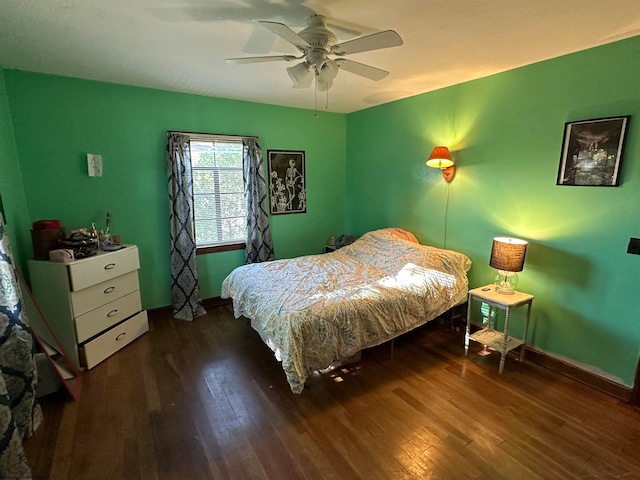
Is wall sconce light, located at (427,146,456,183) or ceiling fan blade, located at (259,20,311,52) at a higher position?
ceiling fan blade, located at (259,20,311,52)

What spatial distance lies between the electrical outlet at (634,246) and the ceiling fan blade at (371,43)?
210cm

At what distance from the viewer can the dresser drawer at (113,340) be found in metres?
2.58

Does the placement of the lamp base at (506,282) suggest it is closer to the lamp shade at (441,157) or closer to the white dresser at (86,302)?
the lamp shade at (441,157)

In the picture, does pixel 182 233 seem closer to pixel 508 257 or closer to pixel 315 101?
pixel 315 101

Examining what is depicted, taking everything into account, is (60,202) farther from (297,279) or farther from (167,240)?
(297,279)

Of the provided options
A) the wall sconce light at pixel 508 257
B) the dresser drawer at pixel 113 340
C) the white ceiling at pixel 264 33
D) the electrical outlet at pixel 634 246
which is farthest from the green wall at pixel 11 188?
the electrical outlet at pixel 634 246

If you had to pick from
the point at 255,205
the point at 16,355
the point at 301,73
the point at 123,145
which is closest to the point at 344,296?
the point at 301,73

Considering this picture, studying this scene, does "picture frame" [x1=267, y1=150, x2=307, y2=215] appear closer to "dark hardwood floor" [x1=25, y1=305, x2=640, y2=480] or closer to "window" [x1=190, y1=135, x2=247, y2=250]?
"window" [x1=190, y1=135, x2=247, y2=250]

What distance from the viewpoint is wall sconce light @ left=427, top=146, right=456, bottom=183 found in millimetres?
3109

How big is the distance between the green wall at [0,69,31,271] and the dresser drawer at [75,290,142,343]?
0.72m

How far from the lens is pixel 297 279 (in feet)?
9.40

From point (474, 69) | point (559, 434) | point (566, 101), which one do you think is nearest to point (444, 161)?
point (474, 69)

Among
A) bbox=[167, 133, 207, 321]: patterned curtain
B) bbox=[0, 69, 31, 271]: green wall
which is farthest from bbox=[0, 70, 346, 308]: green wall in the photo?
bbox=[167, 133, 207, 321]: patterned curtain

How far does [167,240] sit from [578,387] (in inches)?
161
